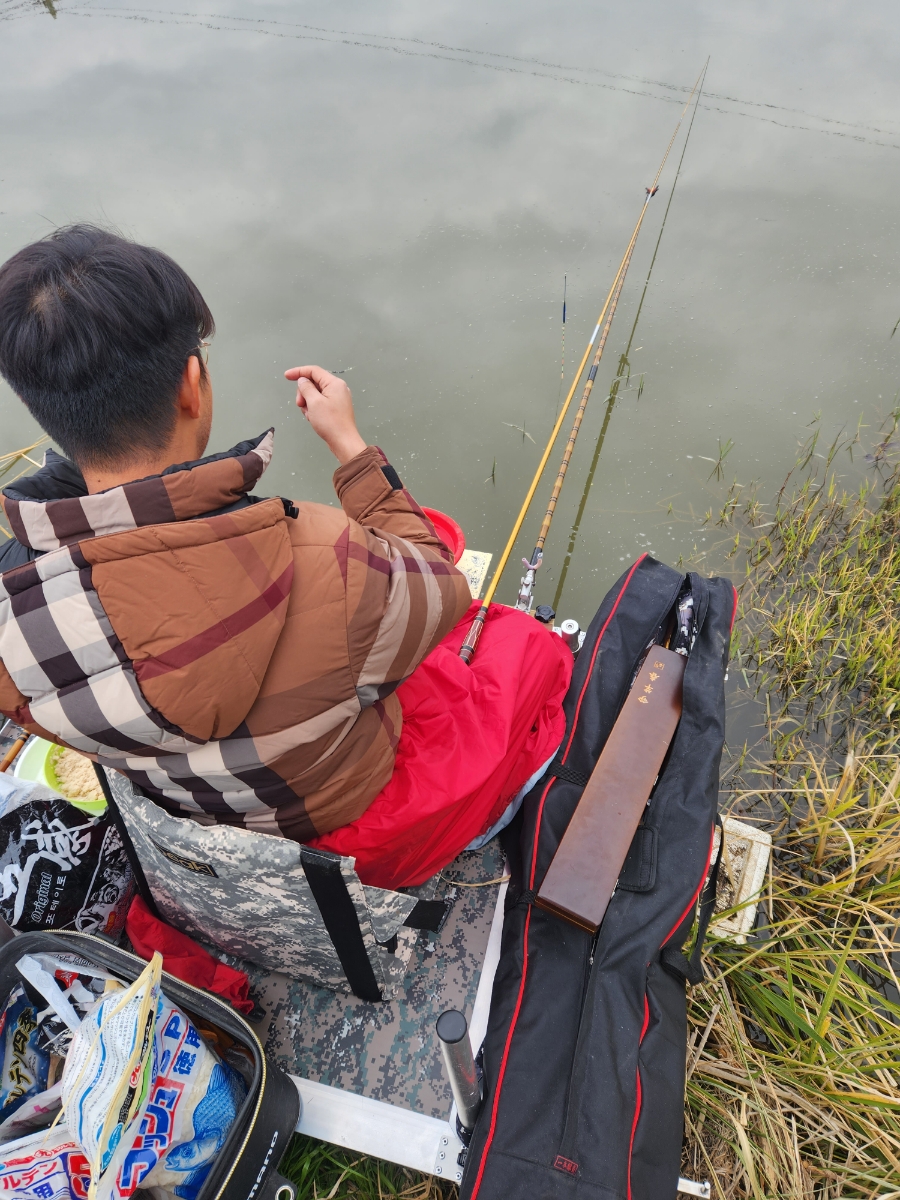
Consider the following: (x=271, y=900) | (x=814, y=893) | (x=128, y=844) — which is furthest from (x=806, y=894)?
(x=128, y=844)

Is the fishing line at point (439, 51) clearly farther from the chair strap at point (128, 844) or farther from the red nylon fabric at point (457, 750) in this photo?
the chair strap at point (128, 844)

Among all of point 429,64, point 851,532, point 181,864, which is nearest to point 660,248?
point 851,532

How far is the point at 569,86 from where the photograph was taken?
5191 millimetres

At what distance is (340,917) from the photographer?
1079 millimetres

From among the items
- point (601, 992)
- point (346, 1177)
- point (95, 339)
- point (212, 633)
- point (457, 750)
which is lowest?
point (346, 1177)

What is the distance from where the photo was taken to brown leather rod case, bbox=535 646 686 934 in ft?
4.25

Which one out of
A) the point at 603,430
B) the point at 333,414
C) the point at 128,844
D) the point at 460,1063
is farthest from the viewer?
the point at 603,430

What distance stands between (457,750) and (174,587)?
2.15 ft

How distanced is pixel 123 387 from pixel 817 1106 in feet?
6.46

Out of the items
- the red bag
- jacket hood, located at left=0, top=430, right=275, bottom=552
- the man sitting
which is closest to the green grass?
the red bag

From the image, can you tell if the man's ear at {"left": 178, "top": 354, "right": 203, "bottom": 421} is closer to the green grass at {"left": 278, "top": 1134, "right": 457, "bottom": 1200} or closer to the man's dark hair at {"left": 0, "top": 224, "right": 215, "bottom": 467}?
the man's dark hair at {"left": 0, "top": 224, "right": 215, "bottom": 467}

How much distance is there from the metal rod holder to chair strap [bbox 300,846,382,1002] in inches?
9.0

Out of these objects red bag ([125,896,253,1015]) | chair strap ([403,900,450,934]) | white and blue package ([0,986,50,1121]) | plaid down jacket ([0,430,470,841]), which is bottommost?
red bag ([125,896,253,1015])

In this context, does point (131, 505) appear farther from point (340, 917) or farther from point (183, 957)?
point (183, 957)
